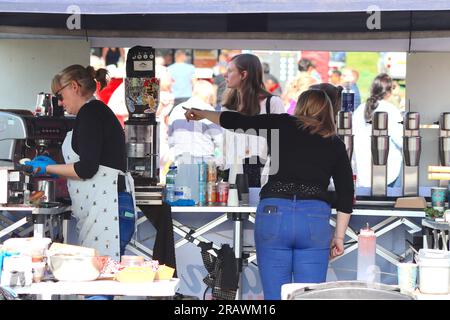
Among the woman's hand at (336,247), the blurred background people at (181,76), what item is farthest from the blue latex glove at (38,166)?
the blurred background people at (181,76)

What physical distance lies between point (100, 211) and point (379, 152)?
7.24 feet

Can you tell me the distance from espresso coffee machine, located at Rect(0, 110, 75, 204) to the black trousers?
0.63 m

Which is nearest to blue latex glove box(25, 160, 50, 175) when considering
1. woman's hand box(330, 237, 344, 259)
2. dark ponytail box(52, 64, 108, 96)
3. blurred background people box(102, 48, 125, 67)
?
dark ponytail box(52, 64, 108, 96)

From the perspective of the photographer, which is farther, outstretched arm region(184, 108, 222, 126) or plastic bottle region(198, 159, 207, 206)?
plastic bottle region(198, 159, 207, 206)

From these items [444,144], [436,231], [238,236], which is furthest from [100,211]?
[444,144]

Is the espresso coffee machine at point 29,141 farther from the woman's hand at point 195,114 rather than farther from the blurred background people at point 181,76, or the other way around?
the blurred background people at point 181,76

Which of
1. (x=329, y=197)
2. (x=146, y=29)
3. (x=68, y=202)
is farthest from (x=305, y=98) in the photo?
(x=146, y=29)

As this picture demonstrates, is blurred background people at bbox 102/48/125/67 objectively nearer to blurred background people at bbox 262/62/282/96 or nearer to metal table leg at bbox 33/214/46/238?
blurred background people at bbox 262/62/282/96

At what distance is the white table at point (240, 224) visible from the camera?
5.92m

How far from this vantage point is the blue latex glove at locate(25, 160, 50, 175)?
5283 millimetres

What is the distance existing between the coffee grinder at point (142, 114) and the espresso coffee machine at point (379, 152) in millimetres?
1611

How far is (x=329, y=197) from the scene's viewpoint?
199 inches
